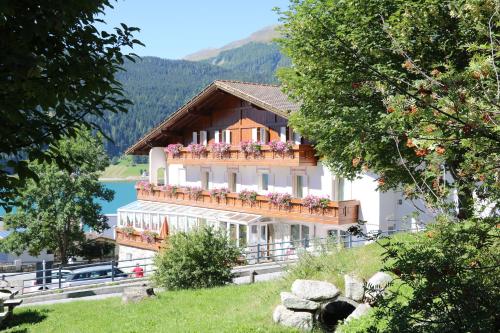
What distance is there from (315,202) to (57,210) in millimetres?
20281

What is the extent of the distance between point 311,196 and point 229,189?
7.12 m

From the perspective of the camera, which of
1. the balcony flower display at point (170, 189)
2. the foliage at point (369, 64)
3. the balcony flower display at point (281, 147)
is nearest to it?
the foliage at point (369, 64)

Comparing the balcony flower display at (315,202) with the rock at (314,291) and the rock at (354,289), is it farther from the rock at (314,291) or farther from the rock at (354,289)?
the rock at (314,291)

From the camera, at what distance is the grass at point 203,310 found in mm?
11547

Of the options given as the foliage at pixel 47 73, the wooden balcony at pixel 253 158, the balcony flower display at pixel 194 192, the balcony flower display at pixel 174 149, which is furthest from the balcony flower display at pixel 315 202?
the foliage at pixel 47 73

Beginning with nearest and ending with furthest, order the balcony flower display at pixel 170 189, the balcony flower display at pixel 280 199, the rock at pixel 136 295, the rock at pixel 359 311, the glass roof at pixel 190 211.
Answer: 1. the rock at pixel 359 311
2. the rock at pixel 136 295
3. the balcony flower display at pixel 280 199
4. the glass roof at pixel 190 211
5. the balcony flower display at pixel 170 189

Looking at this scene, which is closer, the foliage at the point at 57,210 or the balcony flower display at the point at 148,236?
the balcony flower display at the point at 148,236

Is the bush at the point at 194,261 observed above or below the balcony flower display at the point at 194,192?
below

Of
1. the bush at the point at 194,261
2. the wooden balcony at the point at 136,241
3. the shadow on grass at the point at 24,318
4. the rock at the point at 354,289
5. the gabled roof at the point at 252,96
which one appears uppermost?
the gabled roof at the point at 252,96

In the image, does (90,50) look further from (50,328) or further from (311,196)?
(311,196)

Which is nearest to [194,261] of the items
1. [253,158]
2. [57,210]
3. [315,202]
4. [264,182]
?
[315,202]

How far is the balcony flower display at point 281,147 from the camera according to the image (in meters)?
28.6

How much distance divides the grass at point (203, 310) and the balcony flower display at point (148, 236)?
1696cm

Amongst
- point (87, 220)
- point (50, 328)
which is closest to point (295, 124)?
point (50, 328)
